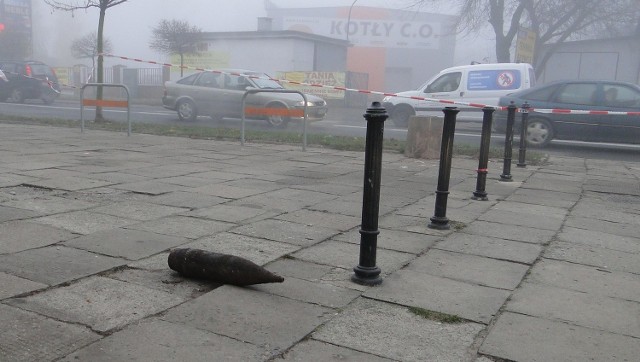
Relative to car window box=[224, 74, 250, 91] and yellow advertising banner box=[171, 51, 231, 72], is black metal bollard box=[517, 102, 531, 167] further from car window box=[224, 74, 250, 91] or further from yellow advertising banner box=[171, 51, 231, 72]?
yellow advertising banner box=[171, 51, 231, 72]

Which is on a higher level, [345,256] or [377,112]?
[377,112]

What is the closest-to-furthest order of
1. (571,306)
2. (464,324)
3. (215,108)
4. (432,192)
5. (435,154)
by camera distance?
(464,324) → (571,306) → (432,192) → (435,154) → (215,108)

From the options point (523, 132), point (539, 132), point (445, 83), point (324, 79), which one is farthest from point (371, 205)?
point (324, 79)

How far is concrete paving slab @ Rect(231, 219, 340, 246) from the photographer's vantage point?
4.42 m

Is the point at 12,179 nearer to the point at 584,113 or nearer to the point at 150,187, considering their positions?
the point at 150,187

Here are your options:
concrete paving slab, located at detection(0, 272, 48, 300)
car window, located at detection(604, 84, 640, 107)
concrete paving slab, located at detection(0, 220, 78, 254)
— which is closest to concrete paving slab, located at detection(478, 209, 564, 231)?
concrete paving slab, located at detection(0, 220, 78, 254)

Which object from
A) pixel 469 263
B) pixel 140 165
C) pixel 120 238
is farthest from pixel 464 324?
pixel 140 165

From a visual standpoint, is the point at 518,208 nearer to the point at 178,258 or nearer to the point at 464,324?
the point at 464,324

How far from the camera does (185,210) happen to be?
5.22m

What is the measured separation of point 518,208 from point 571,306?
2.74 meters

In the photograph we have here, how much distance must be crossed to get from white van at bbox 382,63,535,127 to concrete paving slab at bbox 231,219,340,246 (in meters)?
11.3

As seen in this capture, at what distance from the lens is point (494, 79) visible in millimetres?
15984

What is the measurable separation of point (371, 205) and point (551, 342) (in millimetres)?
1232

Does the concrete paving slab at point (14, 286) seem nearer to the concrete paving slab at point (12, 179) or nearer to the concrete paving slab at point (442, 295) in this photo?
the concrete paving slab at point (442, 295)
